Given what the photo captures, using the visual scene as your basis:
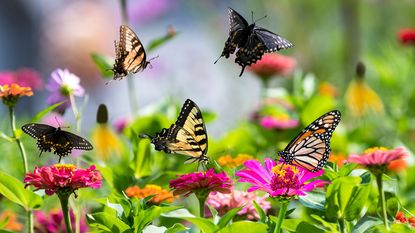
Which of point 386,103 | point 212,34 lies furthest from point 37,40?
point 386,103

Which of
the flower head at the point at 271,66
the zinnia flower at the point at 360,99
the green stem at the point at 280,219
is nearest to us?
the green stem at the point at 280,219

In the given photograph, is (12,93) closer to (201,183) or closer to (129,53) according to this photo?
(129,53)

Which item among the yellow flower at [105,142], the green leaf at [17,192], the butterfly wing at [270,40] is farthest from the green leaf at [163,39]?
the green leaf at [17,192]

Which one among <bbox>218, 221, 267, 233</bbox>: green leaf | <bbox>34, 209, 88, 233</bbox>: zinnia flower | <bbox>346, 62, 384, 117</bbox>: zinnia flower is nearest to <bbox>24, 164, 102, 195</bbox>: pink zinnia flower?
<bbox>218, 221, 267, 233</bbox>: green leaf

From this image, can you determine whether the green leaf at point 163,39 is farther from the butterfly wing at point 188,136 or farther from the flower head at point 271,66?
the flower head at point 271,66

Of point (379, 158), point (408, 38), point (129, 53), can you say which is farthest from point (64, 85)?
point (408, 38)

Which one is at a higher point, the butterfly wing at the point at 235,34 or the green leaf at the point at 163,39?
the green leaf at the point at 163,39

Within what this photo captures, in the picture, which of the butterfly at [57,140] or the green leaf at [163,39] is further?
the green leaf at [163,39]

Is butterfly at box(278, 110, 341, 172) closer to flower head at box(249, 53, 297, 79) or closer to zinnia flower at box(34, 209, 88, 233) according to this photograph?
zinnia flower at box(34, 209, 88, 233)
